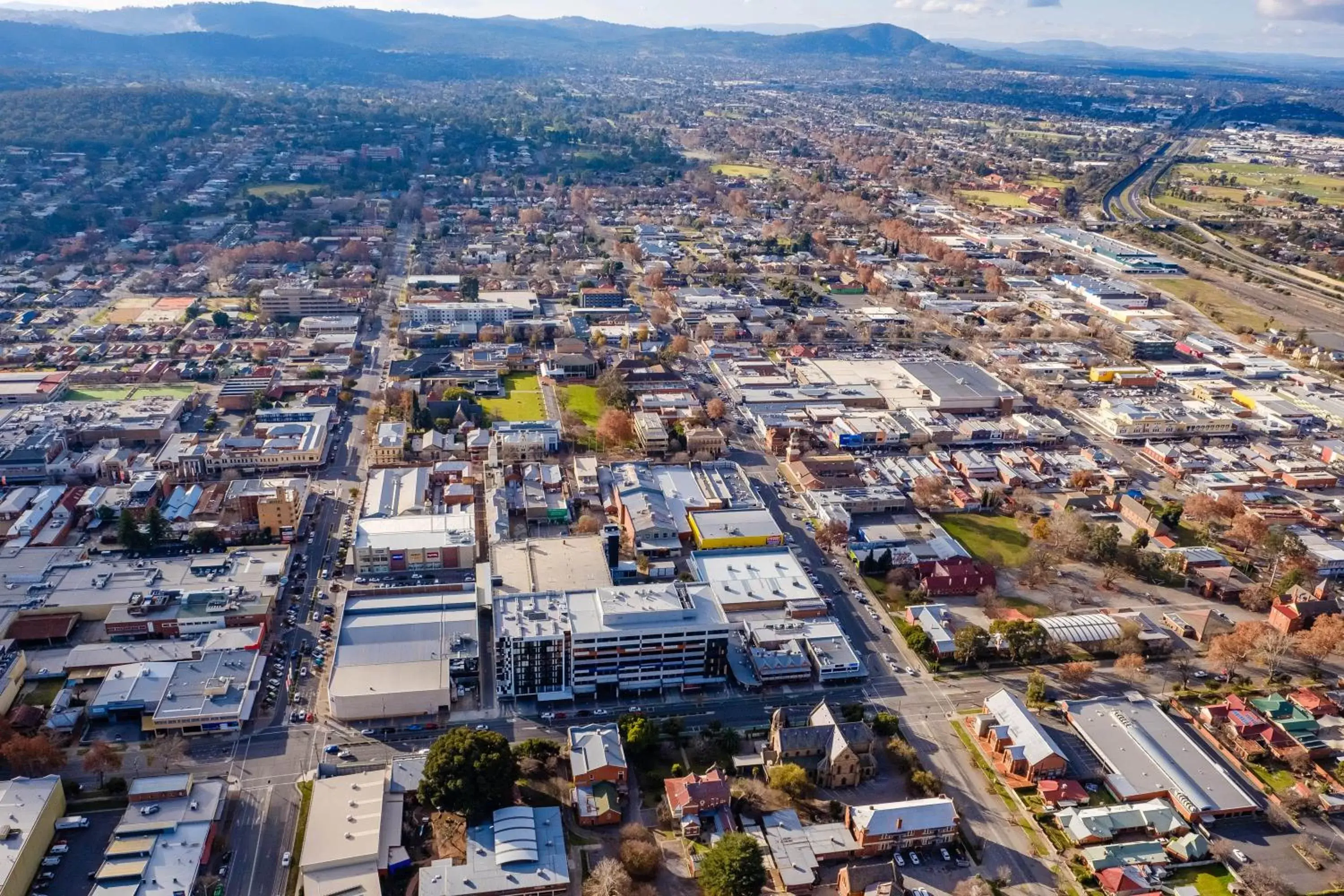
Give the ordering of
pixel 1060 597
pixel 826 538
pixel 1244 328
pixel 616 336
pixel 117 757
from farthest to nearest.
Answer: pixel 1244 328 < pixel 616 336 < pixel 826 538 < pixel 1060 597 < pixel 117 757

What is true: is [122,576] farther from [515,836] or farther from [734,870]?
[734,870]

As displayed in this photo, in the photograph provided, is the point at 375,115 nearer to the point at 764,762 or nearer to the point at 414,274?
the point at 414,274

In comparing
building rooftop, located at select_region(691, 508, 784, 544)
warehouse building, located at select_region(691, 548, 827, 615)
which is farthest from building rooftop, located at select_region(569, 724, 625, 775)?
building rooftop, located at select_region(691, 508, 784, 544)

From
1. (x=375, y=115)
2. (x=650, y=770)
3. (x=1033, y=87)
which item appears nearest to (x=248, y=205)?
(x=375, y=115)

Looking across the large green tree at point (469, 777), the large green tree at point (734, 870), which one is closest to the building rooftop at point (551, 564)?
the large green tree at point (469, 777)

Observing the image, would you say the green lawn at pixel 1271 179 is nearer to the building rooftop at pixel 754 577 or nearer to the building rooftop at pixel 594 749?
the building rooftop at pixel 754 577

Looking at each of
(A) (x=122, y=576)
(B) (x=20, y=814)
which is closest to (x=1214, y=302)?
(A) (x=122, y=576)
